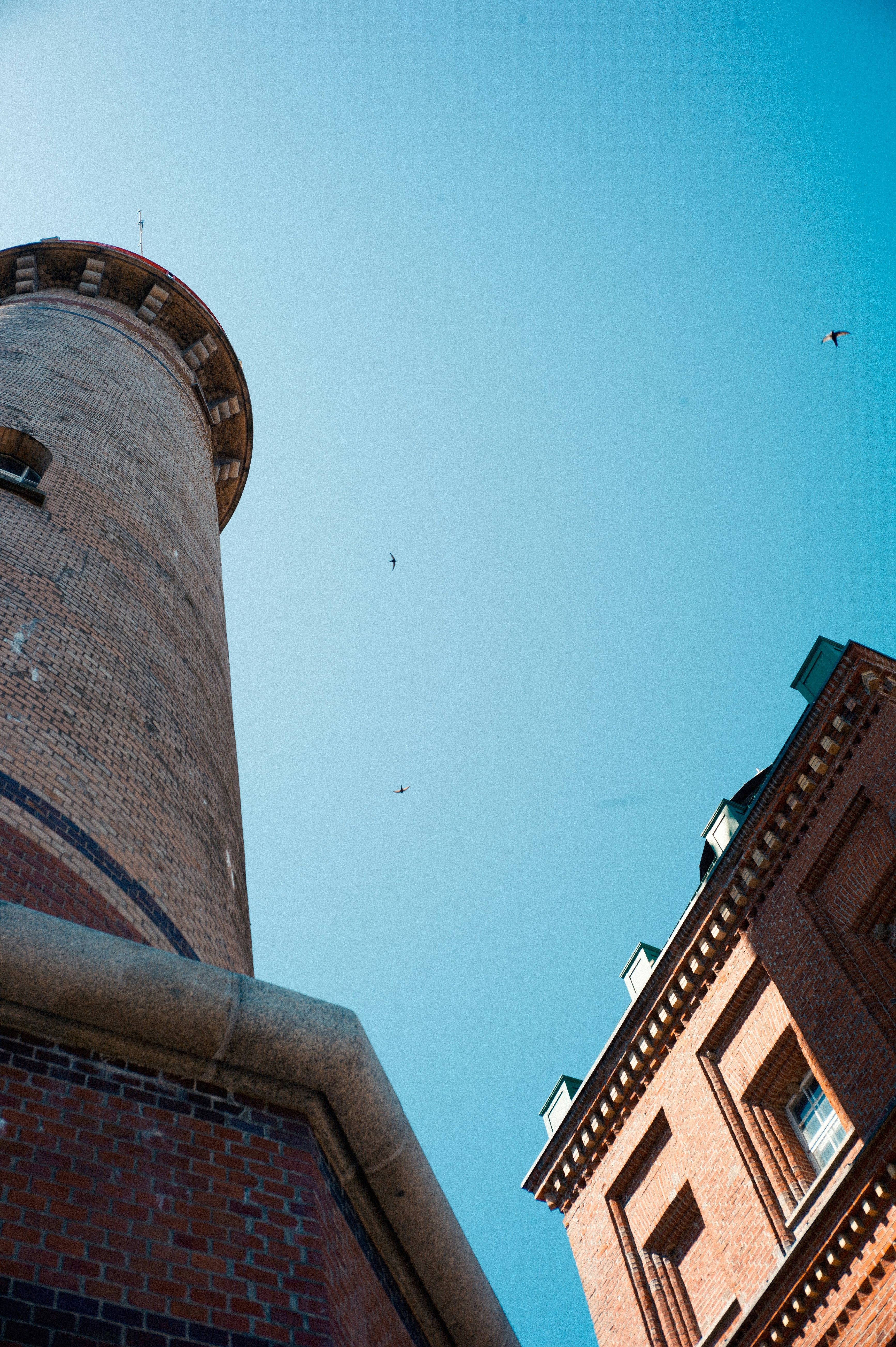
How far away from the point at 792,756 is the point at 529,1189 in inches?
368

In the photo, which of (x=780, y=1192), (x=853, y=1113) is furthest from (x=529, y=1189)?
(x=853, y=1113)

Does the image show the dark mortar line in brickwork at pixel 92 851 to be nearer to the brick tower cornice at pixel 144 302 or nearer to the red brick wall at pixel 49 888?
the red brick wall at pixel 49 888

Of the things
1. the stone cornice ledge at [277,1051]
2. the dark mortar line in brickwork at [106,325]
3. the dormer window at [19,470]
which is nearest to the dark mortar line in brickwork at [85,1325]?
the stone cornice ledge at [277,1051]

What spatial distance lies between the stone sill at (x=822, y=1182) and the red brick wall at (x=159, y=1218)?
10.3 metres

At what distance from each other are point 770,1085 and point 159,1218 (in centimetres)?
1378

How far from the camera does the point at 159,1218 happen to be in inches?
155

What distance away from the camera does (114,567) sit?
28.8ft

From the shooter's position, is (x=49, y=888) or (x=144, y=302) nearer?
(x=49, y=888)

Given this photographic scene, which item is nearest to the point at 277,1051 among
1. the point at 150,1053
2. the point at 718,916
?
the point at 150,1053

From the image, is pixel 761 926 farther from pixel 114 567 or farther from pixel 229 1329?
pixel 229 1329

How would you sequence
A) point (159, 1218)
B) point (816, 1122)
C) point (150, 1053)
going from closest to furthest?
1. point (159, 1218)
2. point (150, 1053)
3. point (816, 1122)

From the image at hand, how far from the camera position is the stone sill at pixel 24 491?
8500 millimetres

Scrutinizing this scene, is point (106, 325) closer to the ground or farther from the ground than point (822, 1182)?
farther from the ground

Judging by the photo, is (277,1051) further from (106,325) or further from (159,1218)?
(106,325)
